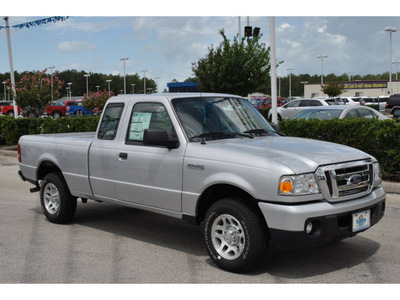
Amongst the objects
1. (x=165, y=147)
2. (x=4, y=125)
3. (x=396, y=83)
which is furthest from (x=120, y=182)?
(x=396, y=83)

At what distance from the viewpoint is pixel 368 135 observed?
995 cm

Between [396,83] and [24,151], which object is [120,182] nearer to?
[24,151]

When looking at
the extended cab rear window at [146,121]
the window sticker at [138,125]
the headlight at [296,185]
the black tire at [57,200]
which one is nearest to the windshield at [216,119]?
the extended cab rear window at [146,121]

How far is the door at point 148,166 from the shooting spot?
5418mm

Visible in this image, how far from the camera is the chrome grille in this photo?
464 centimetres

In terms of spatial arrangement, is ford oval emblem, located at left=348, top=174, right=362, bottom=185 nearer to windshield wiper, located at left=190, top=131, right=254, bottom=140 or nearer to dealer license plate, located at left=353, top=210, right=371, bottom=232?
dealer license plate, located at left=353, top=210, right=371, bottom=232

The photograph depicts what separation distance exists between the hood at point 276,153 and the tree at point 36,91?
1574 cm

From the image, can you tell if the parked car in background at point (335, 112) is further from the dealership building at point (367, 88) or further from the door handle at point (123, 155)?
the dealership building at point (367, 88)

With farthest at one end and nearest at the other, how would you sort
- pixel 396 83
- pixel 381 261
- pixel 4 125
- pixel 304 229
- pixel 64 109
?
pixel 396 83, pixel 64 109, pixel 4 125, pixel 381 261, pixel 304 229

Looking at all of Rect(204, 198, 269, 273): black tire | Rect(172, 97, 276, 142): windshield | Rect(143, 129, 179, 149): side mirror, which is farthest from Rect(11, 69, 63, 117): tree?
Rect(204, 198, 269, 273): black tire

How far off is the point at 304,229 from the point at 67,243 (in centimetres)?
314

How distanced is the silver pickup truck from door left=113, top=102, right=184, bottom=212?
0.01 m

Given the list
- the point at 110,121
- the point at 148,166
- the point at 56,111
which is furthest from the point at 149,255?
the point at 56,111

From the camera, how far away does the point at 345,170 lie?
484 cm
